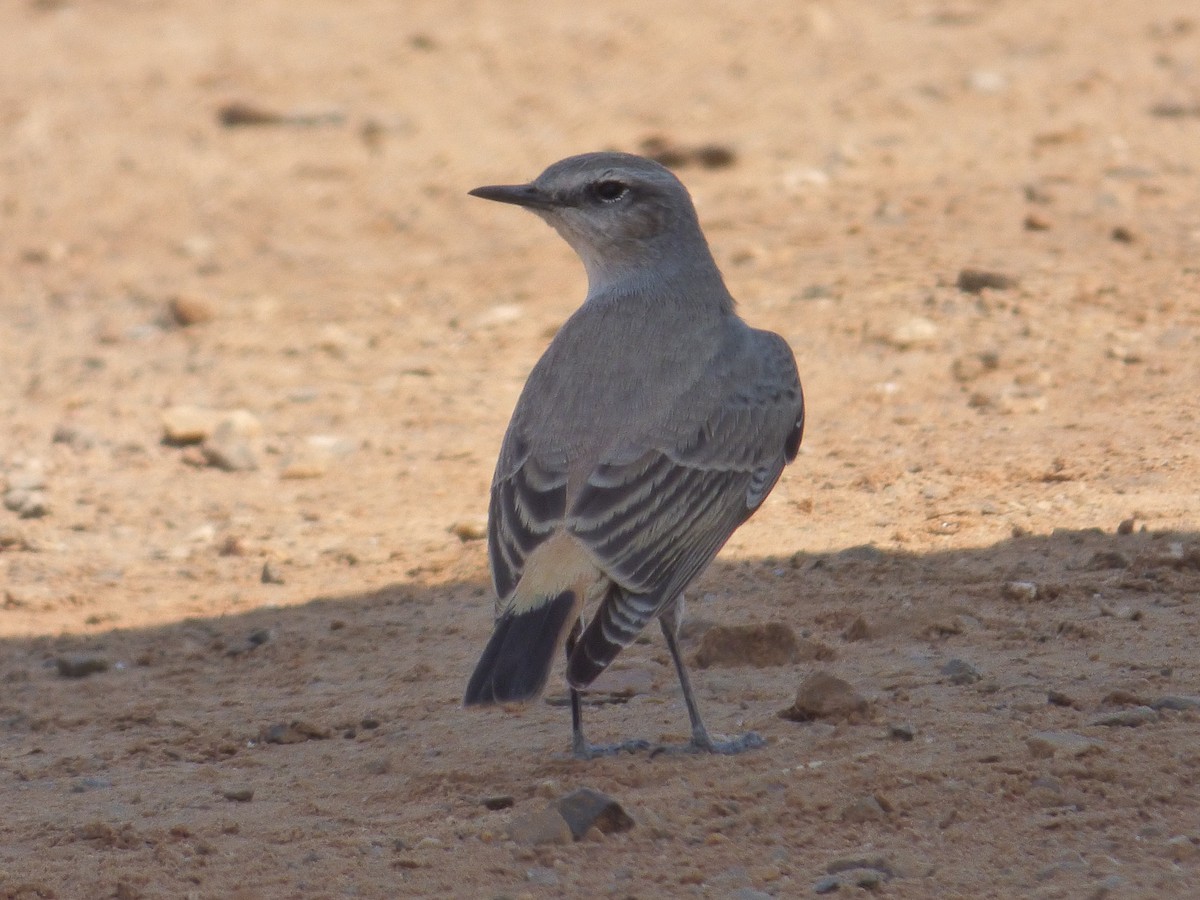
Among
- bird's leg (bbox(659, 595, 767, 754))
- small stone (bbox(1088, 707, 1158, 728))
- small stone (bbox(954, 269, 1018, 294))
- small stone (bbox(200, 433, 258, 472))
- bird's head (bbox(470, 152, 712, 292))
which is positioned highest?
bird's head (bbox(470, 152, 712, 292))

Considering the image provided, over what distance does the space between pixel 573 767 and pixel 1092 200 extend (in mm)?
7104

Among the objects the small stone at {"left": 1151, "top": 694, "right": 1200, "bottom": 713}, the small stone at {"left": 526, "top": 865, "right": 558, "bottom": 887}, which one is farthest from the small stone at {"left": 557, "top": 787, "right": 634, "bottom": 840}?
the small stone at {"left": 1151, "top": 694, "right": 1200, "bottom": 713}

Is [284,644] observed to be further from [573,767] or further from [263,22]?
[263,22]

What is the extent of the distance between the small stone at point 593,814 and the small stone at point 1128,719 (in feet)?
5.16

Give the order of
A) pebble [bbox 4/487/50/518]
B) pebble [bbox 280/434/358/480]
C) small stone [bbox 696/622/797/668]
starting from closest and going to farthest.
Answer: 1. small stone [bbox 696/622/797/668]
2. pebble [bbox 4/487/50/518]
3. pebble [bbox 280/434/358/480]

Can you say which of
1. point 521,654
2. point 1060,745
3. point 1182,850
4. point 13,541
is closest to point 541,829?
point 521,654

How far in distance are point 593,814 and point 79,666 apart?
3.10m

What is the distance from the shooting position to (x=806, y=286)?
11.0 metres

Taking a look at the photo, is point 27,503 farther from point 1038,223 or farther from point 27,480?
point 1038,223

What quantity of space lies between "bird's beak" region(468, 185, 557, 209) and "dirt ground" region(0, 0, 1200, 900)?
1792 millimetres

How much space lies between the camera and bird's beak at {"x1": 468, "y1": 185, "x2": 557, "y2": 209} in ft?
23.1

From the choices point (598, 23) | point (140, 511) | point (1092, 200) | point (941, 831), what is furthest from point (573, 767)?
point (598, 23)

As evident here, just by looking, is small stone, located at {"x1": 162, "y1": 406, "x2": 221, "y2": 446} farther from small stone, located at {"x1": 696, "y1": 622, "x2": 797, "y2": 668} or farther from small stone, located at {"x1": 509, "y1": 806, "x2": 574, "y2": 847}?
small stone, located at {"x1": 509, "y1": 806, "x2": 574, "y2": 847}

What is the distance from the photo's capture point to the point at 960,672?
6.41 m
